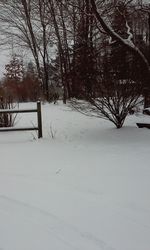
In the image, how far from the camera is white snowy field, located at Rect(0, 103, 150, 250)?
12.1 ft

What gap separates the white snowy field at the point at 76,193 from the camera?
12.1ft

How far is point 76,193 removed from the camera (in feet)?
16.1

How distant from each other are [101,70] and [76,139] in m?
2.19

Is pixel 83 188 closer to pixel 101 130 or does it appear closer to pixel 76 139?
pixel 76 139

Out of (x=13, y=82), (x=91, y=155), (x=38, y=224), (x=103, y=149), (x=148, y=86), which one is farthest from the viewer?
(x=13, y=82)

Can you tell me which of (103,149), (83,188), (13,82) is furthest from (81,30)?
(13,82)

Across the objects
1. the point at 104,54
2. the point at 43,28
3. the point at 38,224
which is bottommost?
the point at 38,224

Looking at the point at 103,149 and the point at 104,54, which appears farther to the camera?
the point at 104,54

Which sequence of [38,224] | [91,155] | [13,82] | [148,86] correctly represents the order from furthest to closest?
[13,82]
[148,86]
[91,155]
[38,224]

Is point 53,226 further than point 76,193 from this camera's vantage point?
No

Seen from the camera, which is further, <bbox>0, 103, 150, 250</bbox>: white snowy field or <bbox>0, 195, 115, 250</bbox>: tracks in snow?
<bbox>0, 103, 150, 250</bbox>: white snowy field

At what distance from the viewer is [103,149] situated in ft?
25.2

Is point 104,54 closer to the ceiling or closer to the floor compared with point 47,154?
closer to the ceiling

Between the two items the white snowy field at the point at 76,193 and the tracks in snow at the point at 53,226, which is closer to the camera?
the tracks in snow at the point at 53,226
